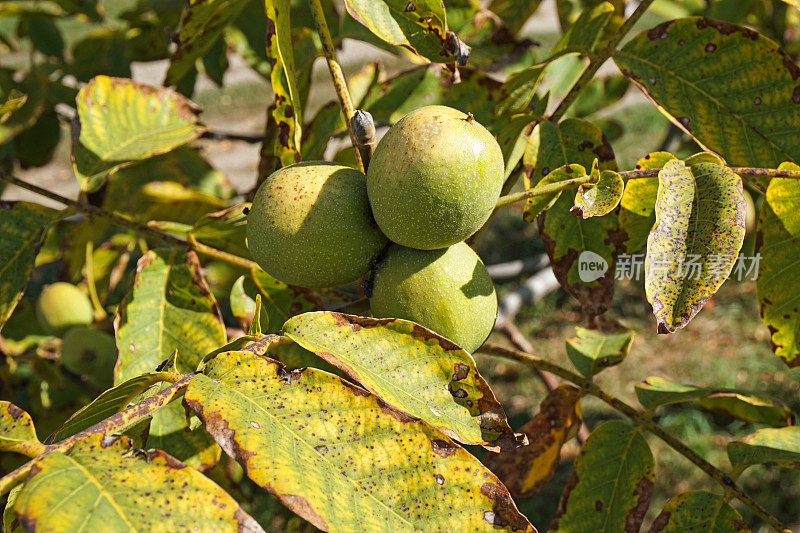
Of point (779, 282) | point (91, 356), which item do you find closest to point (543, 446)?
point (779, 282)

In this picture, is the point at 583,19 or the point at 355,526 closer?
the point at 355,526

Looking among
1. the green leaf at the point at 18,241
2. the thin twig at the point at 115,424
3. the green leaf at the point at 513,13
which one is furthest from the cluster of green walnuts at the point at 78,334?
the green leaf at the point at 513,13

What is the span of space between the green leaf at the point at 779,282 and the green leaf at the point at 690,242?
23 centimetres

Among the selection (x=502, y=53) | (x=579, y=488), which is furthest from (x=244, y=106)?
(x=579, y=488)

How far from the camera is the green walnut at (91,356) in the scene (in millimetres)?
2092

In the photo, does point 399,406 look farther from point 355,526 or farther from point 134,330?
point 134,330

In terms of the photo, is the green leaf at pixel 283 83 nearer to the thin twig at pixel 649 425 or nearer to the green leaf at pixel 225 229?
the green leaf at pixel 225 229

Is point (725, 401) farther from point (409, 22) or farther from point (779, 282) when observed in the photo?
→ point (409, 22)

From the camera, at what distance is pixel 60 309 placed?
227 centimetres

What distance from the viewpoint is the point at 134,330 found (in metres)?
1.43

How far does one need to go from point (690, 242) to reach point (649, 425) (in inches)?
21.9

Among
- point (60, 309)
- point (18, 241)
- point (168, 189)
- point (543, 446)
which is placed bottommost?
point (60, 309)

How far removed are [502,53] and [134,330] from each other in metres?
1.15

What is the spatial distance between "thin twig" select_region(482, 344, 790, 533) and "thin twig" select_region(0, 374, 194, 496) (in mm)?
A: 722
